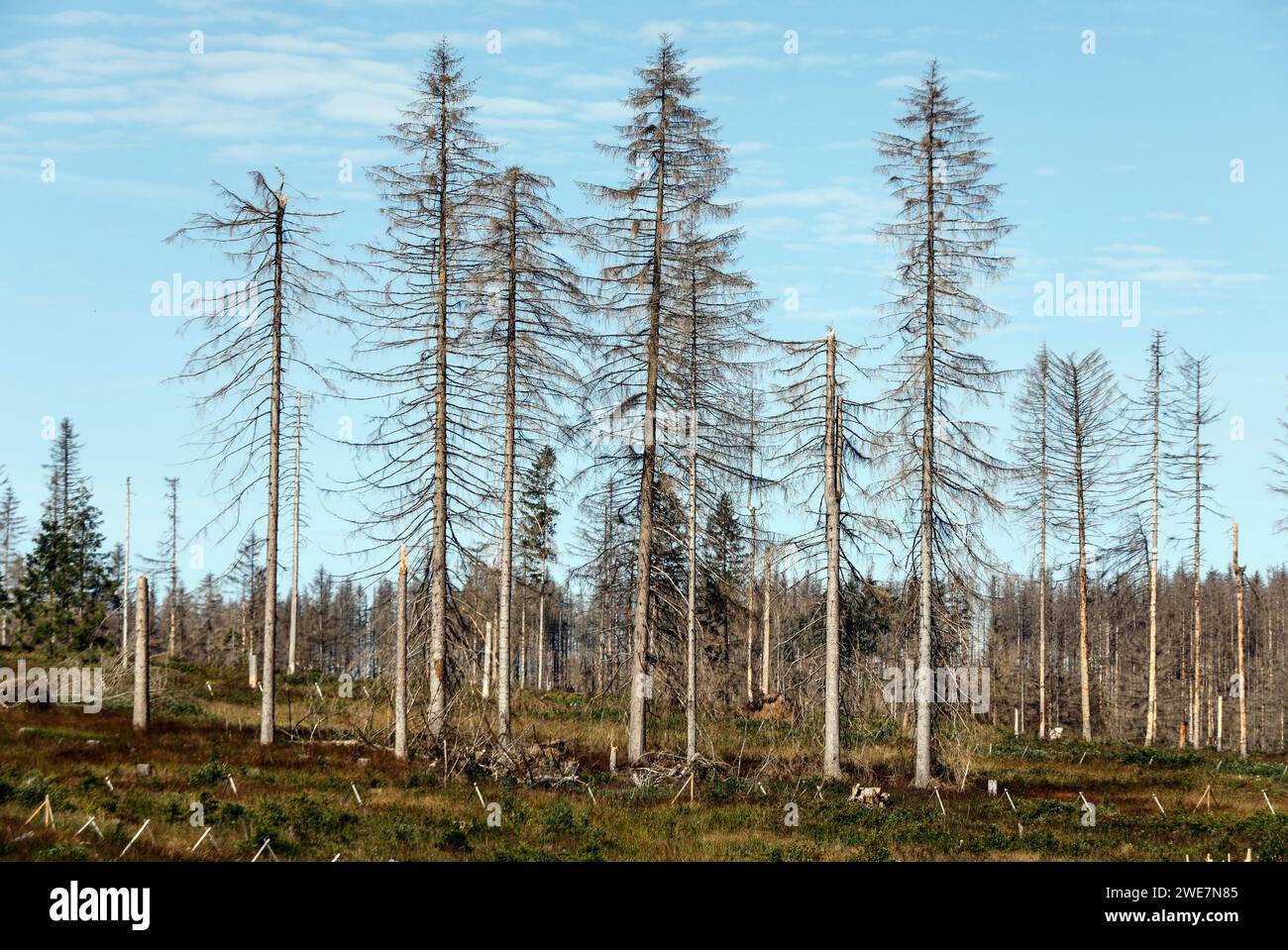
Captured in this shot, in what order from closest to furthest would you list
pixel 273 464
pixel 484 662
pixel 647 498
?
pixel 273 464
pixel 647 498
pixel 484 662

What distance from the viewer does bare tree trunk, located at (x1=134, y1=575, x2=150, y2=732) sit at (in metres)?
28.4

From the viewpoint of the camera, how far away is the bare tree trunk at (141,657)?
28406 millimetres

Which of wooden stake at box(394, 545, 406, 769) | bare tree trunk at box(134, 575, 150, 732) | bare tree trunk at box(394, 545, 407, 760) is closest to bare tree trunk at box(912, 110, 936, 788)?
wooden stake at box(394, 545, 406, 769)

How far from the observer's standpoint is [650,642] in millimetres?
31531

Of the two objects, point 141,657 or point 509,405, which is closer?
point 141,657

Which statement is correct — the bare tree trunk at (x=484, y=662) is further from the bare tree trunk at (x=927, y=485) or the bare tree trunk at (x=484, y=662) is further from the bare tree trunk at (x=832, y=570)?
the bare tree trunk at (x=927, y=485)

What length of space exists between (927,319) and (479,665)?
15051 millimetres

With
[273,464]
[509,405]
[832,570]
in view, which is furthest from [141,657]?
[832,570]

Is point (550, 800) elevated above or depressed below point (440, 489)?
below

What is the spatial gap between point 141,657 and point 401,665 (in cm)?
677

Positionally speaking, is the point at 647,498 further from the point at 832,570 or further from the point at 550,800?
the point at 550,800

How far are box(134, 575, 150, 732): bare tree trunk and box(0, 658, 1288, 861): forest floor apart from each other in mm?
653

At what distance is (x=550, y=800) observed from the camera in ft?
80.9
